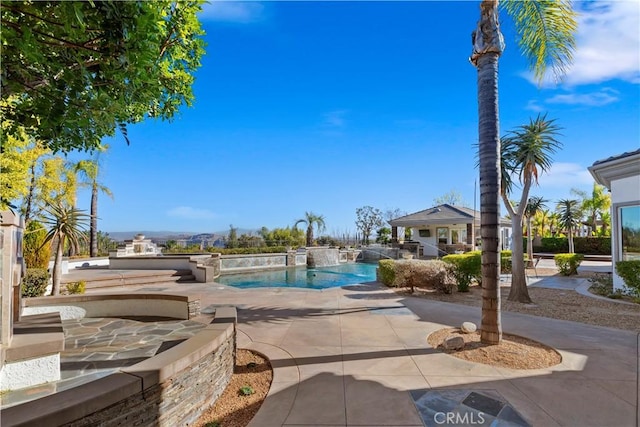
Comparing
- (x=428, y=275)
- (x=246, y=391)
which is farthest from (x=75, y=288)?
(x=428, y=275)

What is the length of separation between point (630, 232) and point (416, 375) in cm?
1020

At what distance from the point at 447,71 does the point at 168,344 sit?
1103cm

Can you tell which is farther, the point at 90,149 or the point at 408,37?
the point at 408,37

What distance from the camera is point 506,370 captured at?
172 inches

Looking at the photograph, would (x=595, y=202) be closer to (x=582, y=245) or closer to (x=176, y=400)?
(x=582, y=245)

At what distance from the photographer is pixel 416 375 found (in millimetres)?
4262

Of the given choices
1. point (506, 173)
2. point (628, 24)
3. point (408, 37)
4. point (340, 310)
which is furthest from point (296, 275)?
point (628, 24)

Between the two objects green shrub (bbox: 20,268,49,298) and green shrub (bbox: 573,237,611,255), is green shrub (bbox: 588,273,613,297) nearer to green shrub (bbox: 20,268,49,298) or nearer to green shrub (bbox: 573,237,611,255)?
green shrub (bbox: 20,268,49,298)

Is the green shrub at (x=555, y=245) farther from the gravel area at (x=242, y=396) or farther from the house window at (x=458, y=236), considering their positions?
the gravel area at (x=242, y=396)

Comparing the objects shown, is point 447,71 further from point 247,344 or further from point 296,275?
point 296,275

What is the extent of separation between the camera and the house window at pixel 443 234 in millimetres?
29784

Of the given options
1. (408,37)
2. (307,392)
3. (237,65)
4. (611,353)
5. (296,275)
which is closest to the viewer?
(307,392)

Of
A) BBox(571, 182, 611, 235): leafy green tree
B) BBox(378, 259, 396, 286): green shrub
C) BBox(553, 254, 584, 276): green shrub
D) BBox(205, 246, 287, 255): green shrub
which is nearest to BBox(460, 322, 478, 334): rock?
BBox(378, 259, 396, 286): green shrub

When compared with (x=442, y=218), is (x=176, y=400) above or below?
below
